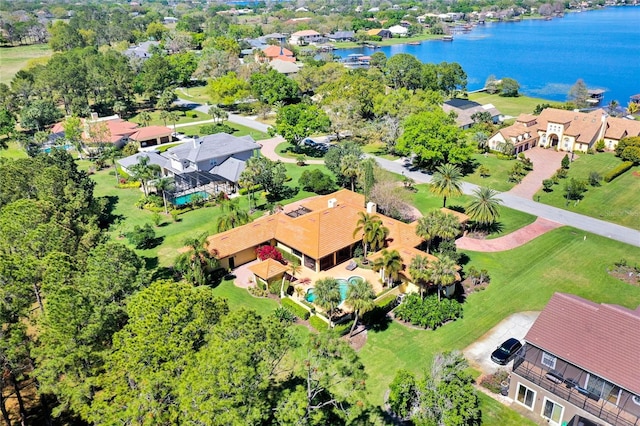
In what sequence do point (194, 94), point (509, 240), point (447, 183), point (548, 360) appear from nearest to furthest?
1. point (548, 360)
2. point (509, 240)
3. point (447, 183)
4. point (194, 94)

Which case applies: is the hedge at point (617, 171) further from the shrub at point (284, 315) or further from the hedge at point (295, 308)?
the shrub at point (284, 315)

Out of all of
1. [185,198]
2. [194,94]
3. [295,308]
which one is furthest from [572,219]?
[194,94]

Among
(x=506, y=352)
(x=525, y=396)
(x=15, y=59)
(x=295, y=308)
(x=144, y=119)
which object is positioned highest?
(x=15, y=59)

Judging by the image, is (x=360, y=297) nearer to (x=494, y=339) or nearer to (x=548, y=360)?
(x=494, y=339)

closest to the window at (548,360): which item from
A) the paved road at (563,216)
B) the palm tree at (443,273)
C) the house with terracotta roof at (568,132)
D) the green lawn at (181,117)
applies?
the palm tree at (443,273)

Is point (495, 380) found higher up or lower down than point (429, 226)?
lower down

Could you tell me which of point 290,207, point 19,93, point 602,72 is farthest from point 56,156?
point 602,72

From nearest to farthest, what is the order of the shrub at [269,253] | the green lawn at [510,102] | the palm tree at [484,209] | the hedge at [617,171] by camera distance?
1. the shrub at [269,253]
2. the palm tree at [484,209]
3. the hedge at [617,171]
4. the green lawn at [510,102]
